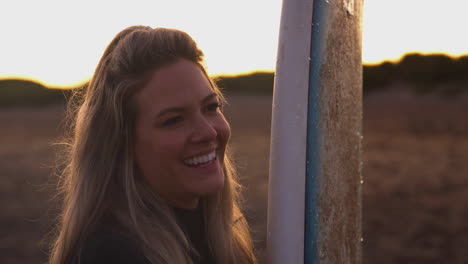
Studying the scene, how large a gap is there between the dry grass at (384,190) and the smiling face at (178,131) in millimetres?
1147

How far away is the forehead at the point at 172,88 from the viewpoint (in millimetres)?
1625

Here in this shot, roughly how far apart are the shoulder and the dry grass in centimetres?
125

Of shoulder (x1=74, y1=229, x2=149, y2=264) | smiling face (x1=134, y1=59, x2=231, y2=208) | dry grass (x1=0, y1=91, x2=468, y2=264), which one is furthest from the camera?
dry grass (x1=0, y1=91, x2=468, y2=264)

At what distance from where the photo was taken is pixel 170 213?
1779 mm

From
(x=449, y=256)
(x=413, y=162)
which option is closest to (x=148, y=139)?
(x=449, y=256)

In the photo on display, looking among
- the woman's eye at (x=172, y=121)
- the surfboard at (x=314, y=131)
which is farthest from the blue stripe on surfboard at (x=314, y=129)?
the woman's eye at (x=172, y=121)

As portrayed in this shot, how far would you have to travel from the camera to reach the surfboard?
177 cm

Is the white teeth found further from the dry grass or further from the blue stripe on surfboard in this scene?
the dry grass

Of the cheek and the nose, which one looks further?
the cheek

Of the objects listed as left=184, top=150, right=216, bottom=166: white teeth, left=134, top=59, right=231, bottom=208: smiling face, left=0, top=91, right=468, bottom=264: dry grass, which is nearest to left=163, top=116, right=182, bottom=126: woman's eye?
left=134, top=59, right=231, bottom=208: smiling face

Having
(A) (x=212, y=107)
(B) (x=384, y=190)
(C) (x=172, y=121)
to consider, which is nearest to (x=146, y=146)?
(C) (x=172, y=121)

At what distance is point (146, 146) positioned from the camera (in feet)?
5.43

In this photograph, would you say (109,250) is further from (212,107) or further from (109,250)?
(212,107)

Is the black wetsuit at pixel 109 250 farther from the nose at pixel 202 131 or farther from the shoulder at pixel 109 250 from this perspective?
the nose at pixel 202 131
